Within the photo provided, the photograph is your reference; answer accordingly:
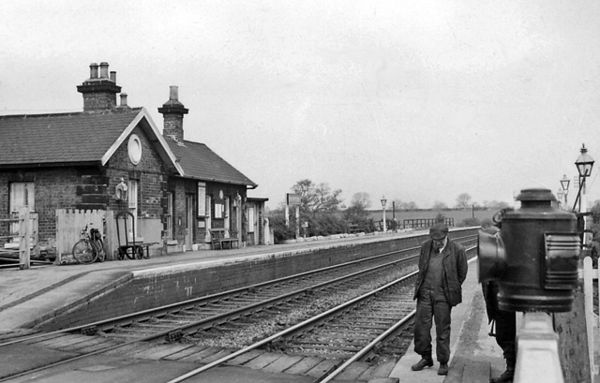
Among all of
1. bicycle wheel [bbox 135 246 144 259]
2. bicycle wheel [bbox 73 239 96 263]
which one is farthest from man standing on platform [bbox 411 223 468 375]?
bicycle wheel [bbox 135 246 144 259]

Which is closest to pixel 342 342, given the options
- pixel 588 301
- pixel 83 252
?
pixel 588 301

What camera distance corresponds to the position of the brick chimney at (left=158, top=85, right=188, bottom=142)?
30328 mm

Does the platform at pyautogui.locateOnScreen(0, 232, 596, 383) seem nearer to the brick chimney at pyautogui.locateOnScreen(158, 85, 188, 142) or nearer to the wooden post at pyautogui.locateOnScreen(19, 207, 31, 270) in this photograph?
the wooden post at pyautogui.locateOnScreen(19, 207, 31, 270)

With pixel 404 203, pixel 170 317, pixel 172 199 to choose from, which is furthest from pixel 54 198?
pixel 404 203

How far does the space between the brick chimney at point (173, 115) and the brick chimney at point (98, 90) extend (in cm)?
723

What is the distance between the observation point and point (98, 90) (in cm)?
2291

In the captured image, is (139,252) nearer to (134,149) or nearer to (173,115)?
(134,149)

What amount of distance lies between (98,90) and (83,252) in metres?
7.73

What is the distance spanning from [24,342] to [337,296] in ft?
28.7

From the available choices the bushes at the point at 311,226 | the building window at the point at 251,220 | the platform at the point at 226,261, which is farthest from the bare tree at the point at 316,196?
the platform at the point at 226,261

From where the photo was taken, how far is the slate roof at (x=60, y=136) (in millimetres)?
19656

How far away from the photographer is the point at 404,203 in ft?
414

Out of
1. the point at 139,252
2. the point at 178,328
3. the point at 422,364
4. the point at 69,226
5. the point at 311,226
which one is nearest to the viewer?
the point at 422,364

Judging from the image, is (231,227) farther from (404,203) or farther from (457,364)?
(404,203)
